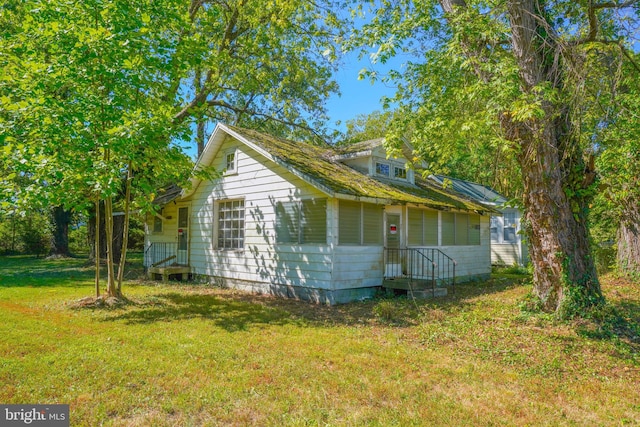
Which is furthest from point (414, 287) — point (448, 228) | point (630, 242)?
point (630, 242)

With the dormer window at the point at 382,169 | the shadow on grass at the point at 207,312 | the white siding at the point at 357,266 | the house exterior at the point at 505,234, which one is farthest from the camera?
the house exterior at the point at 505,234

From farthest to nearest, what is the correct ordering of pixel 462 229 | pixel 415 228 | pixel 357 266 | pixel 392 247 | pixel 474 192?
pixel 474 192
pixel 462 229
pixel 415 228
pixel 392 247
pixel 357 266

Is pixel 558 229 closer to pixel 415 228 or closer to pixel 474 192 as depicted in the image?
pixel 415 228

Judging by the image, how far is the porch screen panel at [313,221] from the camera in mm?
10172

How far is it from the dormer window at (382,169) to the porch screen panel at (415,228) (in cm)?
173

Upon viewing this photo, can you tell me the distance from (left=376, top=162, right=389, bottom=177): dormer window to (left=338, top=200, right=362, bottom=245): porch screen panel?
299cm

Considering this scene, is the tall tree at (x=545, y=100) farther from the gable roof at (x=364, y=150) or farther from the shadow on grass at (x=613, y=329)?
the gable roof at (x=364, y=150)

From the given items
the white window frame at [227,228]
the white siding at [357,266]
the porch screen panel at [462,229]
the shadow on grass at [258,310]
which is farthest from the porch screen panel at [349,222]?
the porch screen panel at [462,229]

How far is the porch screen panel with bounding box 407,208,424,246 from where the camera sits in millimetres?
12469

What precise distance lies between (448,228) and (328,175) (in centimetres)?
582

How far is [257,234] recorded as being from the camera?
467 inches

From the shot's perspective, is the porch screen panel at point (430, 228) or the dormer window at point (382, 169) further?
the dormer window at point (382, 169)

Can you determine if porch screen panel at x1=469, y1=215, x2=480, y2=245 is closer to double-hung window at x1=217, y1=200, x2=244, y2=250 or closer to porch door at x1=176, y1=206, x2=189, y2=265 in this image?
double-hung window at x1=217, y1=200, x2=244, y2=250

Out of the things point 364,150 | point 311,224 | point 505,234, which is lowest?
point 505,234
